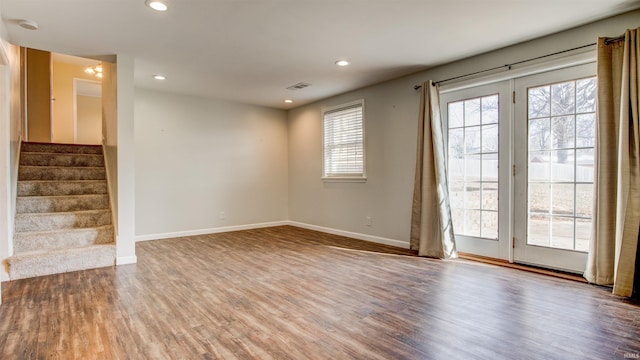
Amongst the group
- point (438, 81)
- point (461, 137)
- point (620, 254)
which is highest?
point (438, 81)

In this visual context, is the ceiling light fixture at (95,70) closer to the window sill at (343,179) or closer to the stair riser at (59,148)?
the stair riser at (59,148)

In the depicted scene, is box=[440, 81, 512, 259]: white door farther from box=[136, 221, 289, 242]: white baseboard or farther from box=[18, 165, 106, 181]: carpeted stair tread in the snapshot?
box=[18, 165, 106, 181]: carpeted stair tread

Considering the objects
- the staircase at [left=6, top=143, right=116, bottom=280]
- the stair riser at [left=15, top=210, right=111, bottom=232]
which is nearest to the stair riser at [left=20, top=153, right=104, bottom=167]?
the staircase at [left=6, top=143, right=116, bottom=280]

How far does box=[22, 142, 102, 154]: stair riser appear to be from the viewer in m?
5.01

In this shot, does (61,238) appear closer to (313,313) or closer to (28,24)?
(28,24)

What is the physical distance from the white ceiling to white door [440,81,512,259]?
60cm

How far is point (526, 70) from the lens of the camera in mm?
3549

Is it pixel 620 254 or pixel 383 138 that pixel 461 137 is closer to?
pixel 383 138

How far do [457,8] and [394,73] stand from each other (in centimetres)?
187

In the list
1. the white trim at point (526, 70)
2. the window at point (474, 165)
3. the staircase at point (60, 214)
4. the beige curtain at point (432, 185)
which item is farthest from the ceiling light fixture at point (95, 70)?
the window at point (474, 165)

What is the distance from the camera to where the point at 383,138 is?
17.0 feet

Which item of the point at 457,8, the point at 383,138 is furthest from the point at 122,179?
the point at 457,8

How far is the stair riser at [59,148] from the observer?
16.4ft

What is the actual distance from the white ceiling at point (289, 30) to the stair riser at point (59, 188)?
1750mm
